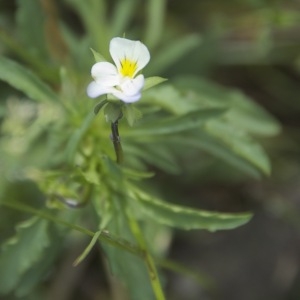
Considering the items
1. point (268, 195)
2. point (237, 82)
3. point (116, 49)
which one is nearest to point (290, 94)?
point (237, 82)

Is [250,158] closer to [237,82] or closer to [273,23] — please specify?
[273,23]

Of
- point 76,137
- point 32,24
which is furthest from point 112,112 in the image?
point 32,24

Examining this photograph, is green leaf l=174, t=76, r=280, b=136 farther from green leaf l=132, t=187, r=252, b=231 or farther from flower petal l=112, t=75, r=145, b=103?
flower petal l=112, t=75, r=145, b=103

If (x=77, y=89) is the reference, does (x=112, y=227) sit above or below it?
below

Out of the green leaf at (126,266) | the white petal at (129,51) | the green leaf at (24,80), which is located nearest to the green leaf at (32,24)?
the green leaf at (24,80)

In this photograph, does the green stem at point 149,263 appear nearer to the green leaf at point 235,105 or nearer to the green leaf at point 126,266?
the green leaf at point 126,266
